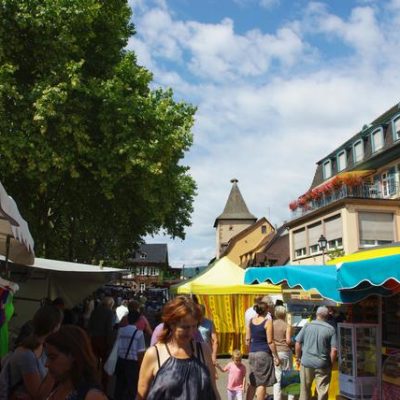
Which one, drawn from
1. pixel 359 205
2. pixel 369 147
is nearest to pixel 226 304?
pixel 359 205

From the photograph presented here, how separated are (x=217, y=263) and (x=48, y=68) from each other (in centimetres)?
781

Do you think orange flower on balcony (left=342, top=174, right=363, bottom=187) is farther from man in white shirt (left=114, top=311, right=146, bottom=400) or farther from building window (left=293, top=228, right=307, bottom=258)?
man in white shirt (left=114, top=311, right=146, bottom=400)

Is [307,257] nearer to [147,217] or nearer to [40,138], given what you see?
[147,217]

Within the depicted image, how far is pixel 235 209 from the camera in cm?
8325

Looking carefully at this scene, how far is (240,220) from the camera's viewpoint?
3233 inches

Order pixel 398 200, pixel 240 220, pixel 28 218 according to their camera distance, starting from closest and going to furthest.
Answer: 1. pixel 28 218
2. pixel 398 200
3. pixel 240 220

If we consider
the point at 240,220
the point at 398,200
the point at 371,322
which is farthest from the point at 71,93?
the point at 240,220

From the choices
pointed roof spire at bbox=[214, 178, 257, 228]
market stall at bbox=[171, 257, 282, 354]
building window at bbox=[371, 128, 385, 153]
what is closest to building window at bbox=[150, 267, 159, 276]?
pointed roof spire at bbox=[214, 178, 257, 228]

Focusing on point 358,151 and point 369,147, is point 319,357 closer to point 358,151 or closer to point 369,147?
point 369,147

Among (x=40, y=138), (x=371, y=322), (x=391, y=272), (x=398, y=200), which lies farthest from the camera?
(x=398, y=200)

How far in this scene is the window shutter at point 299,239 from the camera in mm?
34375

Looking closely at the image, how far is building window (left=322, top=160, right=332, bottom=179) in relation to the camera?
41.1 m

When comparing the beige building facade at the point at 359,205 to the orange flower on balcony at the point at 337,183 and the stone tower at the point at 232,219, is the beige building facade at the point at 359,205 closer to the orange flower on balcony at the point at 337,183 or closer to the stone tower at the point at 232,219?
the orange flower on balcony at the point at 337,183

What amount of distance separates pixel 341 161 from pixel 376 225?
36.7 ft
